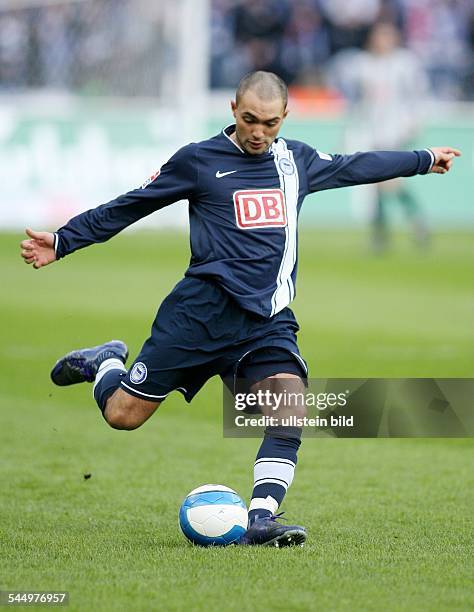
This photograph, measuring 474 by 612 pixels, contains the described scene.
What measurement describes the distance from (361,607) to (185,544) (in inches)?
48.1

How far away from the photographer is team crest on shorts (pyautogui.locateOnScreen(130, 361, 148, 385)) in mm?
5328

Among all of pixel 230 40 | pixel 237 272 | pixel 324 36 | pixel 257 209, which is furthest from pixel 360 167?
pixel 324 36

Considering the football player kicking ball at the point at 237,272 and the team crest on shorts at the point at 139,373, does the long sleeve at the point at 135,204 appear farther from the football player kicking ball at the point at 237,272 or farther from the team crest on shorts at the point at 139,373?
the team crest on shorts at the point at 139,373

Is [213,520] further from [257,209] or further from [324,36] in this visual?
[324,36]

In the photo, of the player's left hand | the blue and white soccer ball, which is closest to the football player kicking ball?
the blue and white soccer ball

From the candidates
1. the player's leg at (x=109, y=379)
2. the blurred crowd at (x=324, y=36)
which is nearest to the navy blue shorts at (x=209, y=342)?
the player's leg at (x=109, y=379)

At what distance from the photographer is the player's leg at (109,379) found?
17.8 feet

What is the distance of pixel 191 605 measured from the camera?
4020mm

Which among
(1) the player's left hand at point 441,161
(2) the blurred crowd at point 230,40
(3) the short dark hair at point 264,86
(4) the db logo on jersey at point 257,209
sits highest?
(2) the blurred crowd at point 230,40

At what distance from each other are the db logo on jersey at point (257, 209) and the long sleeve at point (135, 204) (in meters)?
0.22

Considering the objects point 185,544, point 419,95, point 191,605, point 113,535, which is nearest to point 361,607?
point 191,605

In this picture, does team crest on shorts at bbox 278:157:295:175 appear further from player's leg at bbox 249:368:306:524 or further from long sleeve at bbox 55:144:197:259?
player's leg at bbox 249:368:306:524

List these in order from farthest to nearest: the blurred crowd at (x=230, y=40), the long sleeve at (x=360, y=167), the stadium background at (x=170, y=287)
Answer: the blurred crowd at (x=230, y=40)
the long sleeve at (x=360, y=167)
the stadium background at (x=170, y=287)

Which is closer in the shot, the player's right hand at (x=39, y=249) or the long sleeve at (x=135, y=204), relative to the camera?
the long sleeve at (x=135, y=204)
